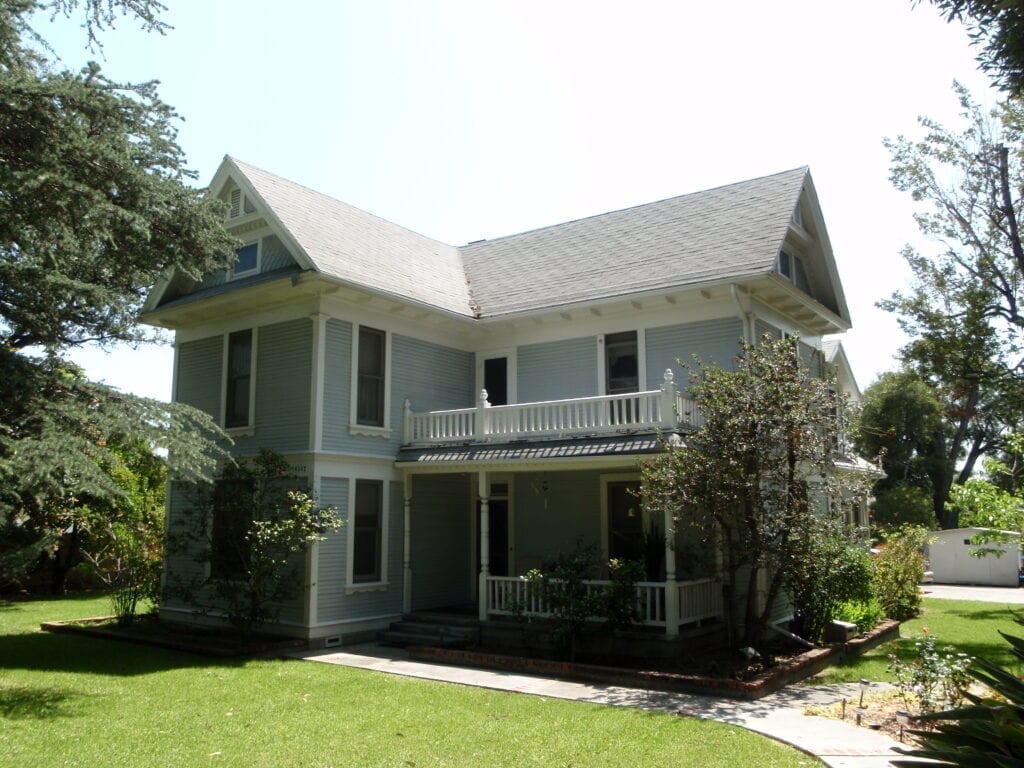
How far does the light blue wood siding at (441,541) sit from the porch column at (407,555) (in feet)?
0.82

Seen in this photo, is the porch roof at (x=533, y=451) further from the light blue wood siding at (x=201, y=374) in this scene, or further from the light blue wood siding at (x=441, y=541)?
the light blue wood siding at (x=201, y=374)

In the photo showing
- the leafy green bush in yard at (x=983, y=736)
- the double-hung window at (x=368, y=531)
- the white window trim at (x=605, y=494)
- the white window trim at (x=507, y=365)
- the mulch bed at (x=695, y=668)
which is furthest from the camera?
the white window trim at (x=507, y=365)

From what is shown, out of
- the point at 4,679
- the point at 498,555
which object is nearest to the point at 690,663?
the point at 498,555

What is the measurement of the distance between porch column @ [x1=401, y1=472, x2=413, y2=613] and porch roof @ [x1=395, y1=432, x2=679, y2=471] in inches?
19.3

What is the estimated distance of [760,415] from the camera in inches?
456

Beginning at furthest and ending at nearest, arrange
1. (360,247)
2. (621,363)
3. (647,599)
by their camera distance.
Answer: (360,247) < (621,363) < (647,599)

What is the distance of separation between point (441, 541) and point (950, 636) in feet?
35.2

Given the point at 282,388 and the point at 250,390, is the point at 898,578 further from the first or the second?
the point at 250,390

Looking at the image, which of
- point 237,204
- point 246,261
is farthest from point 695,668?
point 237,204

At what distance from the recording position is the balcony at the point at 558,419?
44.5 ft

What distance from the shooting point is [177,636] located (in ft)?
49.1

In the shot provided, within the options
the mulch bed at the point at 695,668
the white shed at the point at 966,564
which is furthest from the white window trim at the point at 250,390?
the white shed at the point at 966,564

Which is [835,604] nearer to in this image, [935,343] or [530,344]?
[530,344]

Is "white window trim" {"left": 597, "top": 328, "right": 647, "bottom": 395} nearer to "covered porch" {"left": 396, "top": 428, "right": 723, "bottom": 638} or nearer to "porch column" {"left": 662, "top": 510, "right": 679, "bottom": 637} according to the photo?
"covered porch" {"left": 396, "top": 428, "right": 723, "bottom": 638}
